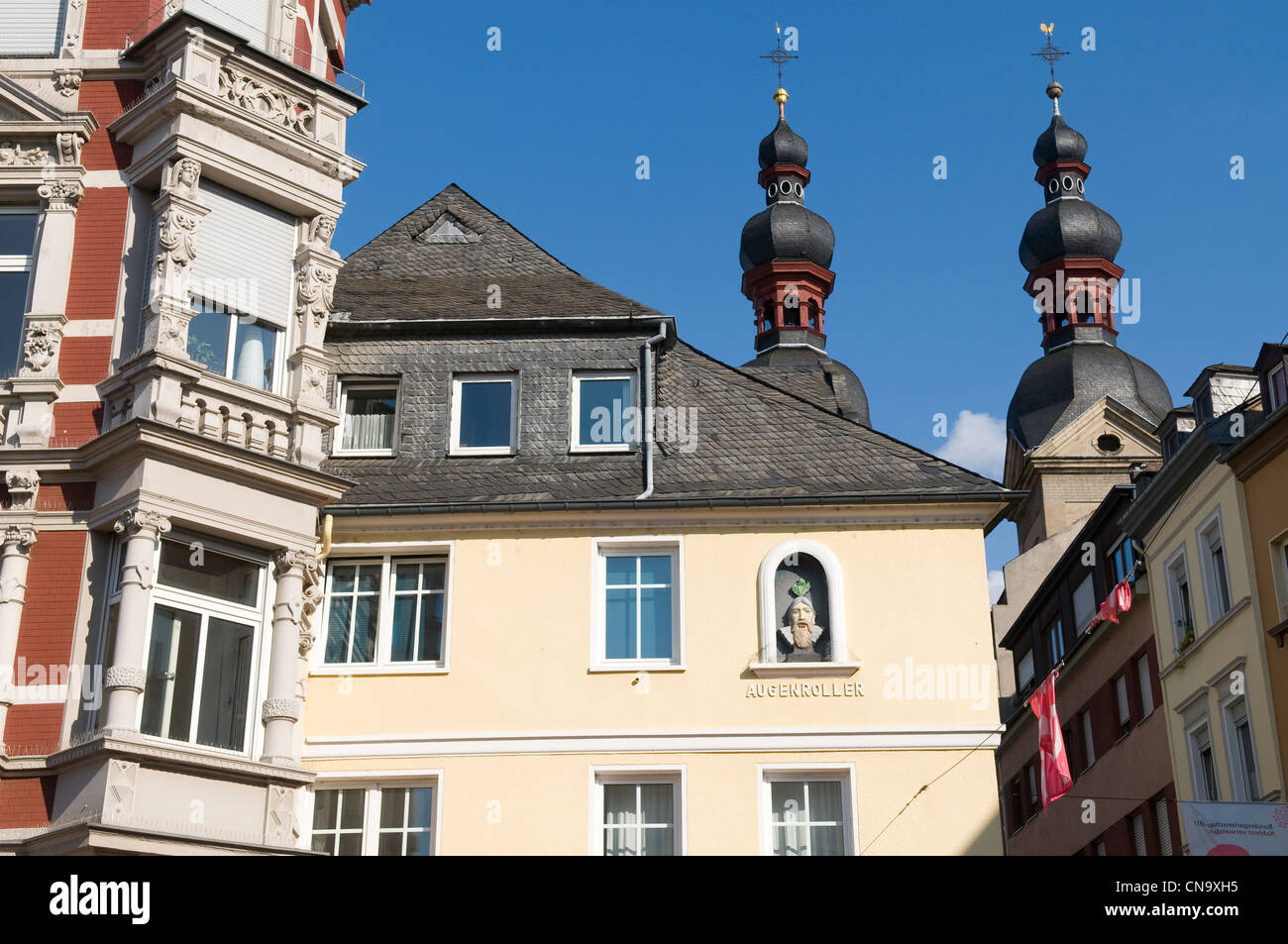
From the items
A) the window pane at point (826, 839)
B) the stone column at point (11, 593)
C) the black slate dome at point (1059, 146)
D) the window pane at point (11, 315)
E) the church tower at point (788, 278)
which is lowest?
the window pane at point (826, 839)

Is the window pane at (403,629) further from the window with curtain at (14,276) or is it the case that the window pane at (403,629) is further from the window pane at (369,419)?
the window with curtain at (14,276)

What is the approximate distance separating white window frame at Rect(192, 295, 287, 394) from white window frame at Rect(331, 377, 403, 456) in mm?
2175

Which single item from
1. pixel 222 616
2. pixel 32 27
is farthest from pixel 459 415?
pixel 32 27

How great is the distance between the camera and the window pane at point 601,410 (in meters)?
23.4

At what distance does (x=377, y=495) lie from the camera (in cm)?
2241

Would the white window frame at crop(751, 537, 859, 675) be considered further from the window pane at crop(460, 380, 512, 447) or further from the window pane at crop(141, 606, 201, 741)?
the window pane at crop(141, 606, 201, 741)

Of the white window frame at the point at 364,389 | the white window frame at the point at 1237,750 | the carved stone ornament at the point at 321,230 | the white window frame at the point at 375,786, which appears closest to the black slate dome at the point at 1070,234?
the white window frame at the point at 1237,750

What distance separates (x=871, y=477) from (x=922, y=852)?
503 cm

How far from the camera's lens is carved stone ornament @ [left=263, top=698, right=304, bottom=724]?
63.5ft

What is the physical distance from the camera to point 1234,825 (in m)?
22.6

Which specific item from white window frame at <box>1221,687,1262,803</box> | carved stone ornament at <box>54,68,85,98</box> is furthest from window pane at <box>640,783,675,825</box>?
white window frame at <box>1221,687,1262,803</box>

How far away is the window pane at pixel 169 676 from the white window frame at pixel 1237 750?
2064cm
